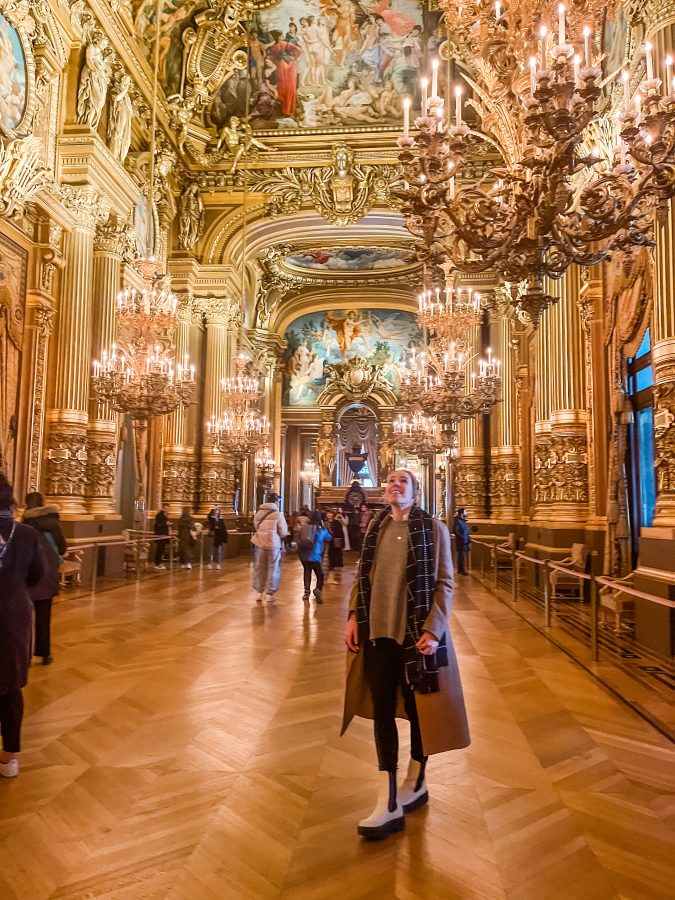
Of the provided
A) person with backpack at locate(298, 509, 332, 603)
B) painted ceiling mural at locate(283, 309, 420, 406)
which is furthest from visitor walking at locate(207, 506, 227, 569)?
painted ceiling mural at locate(283, 309, 420, 406)

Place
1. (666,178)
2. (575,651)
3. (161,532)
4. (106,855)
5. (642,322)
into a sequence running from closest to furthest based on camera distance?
(106,855), (666,178), (575,651), (642,322), (161,532)

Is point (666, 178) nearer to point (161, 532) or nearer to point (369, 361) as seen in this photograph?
point (161, 532)

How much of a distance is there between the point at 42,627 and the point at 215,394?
1271 centimetres

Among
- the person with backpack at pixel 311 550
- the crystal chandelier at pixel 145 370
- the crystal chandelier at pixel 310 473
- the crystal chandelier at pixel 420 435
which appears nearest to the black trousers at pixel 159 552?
the crystal chandelier at pixel 145 370

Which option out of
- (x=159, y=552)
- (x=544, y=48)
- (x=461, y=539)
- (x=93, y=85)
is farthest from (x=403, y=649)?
(x=159, y=552)

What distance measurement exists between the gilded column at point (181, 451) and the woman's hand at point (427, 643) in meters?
14.2

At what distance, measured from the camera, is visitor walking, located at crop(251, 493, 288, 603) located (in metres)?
9.31

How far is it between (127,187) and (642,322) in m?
9.44

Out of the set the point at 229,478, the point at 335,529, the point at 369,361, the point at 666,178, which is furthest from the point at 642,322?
the point at 369,361

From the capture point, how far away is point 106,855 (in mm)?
2584

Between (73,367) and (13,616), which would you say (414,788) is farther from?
(73,367)

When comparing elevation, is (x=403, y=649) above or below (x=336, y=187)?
below

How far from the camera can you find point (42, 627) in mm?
5559

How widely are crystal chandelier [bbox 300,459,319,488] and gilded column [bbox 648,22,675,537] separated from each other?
985 inches
